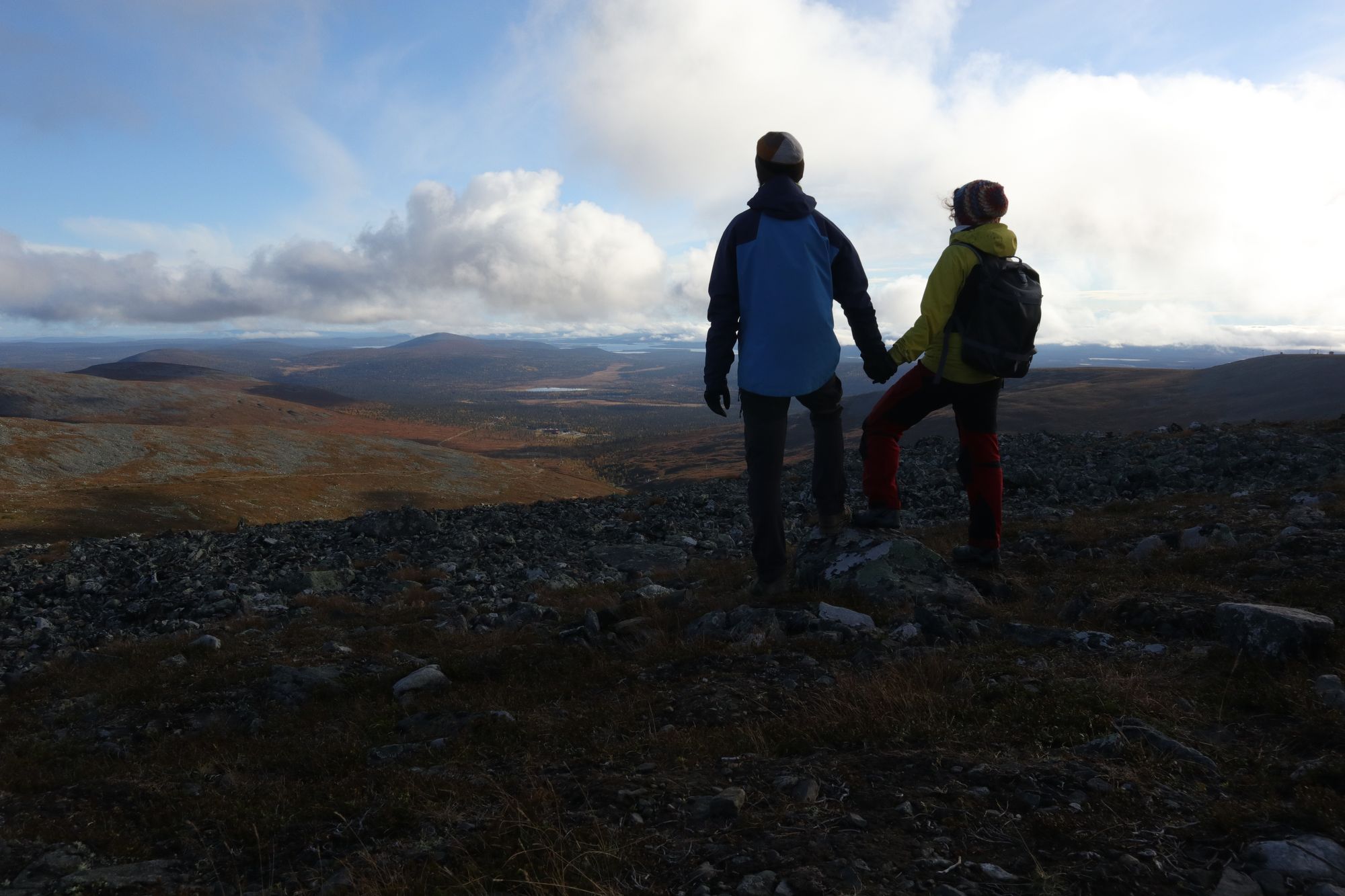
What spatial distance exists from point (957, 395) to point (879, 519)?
4.96 ft

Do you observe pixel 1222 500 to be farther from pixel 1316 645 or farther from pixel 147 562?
pixel 147 562

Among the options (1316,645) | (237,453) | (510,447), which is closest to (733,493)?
(1316,645)

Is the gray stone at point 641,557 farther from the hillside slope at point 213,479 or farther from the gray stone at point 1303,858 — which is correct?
the hillside slope at point 213,479

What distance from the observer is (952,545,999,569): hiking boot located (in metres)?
6.88

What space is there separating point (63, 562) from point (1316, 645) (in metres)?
19.4

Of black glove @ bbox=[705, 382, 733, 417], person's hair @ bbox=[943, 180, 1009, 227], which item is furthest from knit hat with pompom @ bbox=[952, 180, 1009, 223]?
black glove @ bbox=[705, 382, 733, 417]

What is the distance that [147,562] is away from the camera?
13836 millimetres

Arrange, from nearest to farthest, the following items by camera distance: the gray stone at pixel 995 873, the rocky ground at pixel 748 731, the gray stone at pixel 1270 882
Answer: the gray stone at pixel 1270 882, the gray stone at pixel 995 873, the rocky ground at pixel 748 731

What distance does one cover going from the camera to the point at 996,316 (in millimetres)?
5934

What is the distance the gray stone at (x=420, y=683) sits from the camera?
17.8 ft

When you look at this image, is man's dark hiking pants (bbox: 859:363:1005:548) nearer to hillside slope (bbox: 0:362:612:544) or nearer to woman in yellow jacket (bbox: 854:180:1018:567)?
woman in yellow jacket (bbox: 854:180:1018:567)

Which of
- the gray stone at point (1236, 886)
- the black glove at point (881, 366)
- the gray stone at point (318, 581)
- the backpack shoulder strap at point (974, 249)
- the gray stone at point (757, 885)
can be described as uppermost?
the backpack shoulder strap at point (974, 249)

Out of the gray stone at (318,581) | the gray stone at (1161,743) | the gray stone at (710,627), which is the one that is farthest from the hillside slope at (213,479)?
the gray stone at (1161,743)

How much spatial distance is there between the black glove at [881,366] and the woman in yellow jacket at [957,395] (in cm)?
12
